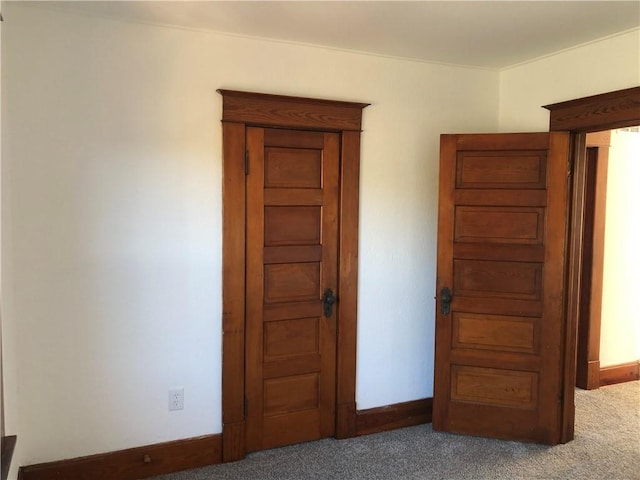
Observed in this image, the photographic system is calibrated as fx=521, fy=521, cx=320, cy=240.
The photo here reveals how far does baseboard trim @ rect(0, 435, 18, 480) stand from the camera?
6.12 ft

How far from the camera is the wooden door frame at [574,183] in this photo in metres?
2.82

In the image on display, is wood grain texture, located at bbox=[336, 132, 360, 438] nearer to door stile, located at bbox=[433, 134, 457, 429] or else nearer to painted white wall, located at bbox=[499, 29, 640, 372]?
door stile, located at bbox=[433, 134, 457, 429]

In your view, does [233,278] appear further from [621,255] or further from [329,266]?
[621,255]

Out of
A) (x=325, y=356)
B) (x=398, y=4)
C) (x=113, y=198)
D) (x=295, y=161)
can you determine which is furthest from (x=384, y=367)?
(x=398, y=4)

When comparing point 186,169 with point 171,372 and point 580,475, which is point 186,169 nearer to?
point 171,372

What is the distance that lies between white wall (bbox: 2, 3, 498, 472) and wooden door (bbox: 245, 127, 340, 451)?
8.5 inches

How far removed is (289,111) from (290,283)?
961 millimetres

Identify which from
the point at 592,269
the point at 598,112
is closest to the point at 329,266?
the point at 598,112

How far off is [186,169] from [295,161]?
0.60 meters

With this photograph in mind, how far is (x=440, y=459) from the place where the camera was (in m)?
2.90

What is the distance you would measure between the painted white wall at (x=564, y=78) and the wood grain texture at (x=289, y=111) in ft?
3.46

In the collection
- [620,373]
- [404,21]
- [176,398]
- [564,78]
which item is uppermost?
[404,21]

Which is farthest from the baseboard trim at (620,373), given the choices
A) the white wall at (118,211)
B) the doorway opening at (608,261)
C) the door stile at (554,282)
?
the white wall at (118,211)

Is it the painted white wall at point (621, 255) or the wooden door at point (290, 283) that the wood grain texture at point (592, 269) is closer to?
the painted white wall at point (621, 255)
